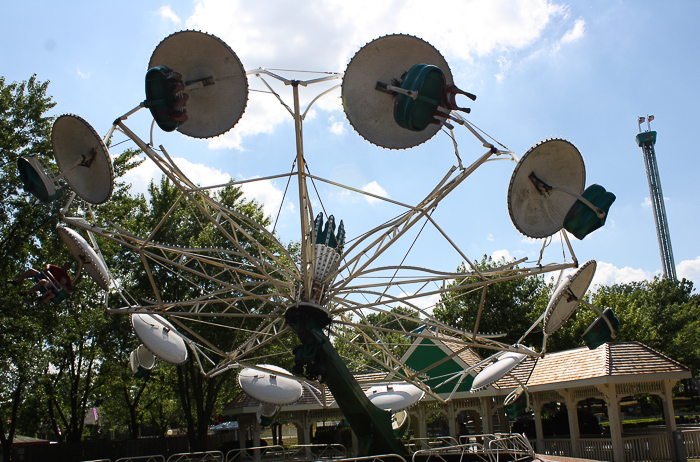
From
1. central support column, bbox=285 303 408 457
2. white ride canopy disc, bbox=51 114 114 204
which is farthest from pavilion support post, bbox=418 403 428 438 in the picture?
white ride canopy disc, bbox=51 114 114 204

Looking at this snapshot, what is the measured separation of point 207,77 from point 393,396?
1242 centimetres

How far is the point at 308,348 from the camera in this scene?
13.7m

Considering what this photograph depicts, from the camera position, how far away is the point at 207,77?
1267cm

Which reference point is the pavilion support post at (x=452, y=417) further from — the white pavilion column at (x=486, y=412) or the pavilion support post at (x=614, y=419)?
the pavilion support post at (x=614, y=419)

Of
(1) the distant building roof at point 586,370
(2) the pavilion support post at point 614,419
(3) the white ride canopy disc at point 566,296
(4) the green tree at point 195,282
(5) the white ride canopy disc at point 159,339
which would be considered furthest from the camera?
(4) the green tree at point 195,282

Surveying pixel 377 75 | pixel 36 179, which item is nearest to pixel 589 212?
pixel 377 75

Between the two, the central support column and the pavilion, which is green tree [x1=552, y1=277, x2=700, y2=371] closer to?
the pavilion

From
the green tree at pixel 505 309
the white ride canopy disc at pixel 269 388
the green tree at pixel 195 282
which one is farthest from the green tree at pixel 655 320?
the white ride canopy disc at pixel 269 388

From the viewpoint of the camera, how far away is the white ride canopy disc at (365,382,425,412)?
735 inches

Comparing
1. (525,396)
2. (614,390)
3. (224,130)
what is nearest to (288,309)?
(224,130)

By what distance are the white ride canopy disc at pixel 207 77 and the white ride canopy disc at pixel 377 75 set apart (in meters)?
2.76

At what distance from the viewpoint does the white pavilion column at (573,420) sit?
22.4m

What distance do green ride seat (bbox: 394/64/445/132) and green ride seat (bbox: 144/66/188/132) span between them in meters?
4.70

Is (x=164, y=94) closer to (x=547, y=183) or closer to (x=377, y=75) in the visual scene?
(x=377, y=75)
